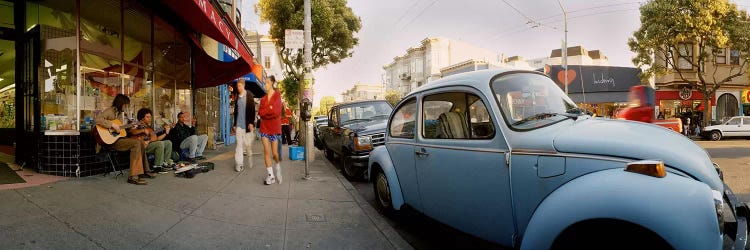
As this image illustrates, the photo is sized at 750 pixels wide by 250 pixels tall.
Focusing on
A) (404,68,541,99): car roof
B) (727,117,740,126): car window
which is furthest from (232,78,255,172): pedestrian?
(727,117,740,126): car window

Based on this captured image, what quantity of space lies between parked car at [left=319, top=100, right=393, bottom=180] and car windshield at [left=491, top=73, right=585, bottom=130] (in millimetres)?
4941

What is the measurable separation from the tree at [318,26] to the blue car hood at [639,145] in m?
14.5

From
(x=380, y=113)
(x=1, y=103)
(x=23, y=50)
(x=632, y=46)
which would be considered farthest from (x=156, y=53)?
(x=632, y=46)

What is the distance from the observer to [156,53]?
933 centimetres

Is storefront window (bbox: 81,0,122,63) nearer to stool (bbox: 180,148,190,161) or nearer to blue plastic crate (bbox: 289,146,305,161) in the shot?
stool (bbox: 180,148,190,161)

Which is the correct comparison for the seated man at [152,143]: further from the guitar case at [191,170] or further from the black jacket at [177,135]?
the black jacket at [177,135]

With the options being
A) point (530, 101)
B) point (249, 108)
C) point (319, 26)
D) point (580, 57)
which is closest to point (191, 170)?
point (249, 108)

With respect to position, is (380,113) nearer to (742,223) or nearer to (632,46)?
(742,223)

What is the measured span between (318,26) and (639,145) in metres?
19.4

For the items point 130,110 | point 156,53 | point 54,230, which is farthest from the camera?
point 156,53

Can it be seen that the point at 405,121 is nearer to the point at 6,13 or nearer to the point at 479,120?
the point at 479,120

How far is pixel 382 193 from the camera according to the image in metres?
5.34

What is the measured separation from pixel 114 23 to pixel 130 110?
69.3 inches

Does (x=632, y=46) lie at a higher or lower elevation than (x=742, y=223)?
higher
